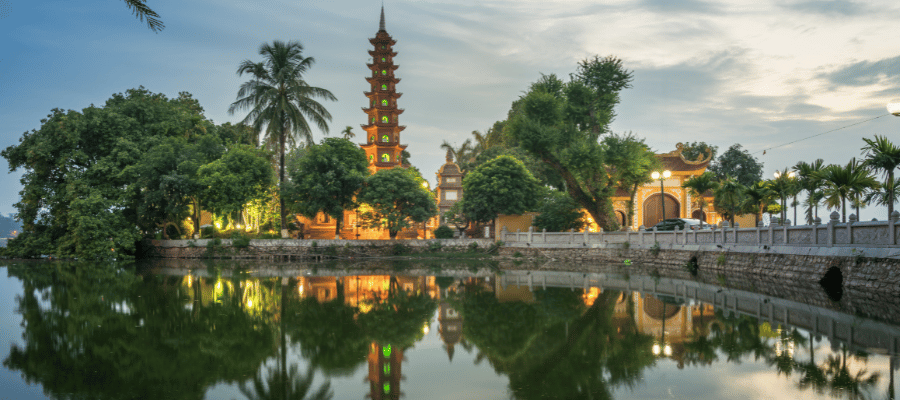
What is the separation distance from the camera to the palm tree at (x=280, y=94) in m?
34.2

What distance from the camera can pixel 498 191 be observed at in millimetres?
34781

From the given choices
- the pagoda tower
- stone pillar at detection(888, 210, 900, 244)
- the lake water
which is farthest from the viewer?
the pagoda tower

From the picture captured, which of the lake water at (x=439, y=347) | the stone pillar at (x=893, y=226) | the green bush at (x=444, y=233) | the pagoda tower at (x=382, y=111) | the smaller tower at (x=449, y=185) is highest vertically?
the pagoda tower at (x=382, y=111)

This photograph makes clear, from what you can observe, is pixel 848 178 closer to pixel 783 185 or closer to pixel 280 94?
pixel 783 185

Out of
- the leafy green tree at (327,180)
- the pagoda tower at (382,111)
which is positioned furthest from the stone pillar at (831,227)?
the pagoda tower at (382,111)

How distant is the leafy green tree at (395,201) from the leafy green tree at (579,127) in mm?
6713

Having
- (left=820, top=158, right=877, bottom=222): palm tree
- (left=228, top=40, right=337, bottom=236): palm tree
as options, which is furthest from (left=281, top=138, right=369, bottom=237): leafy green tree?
(left=820, top=158, right=877, bottom=222): palm tree

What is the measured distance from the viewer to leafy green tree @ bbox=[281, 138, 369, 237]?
1341 inches

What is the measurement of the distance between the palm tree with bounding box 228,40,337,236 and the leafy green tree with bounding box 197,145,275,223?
1447 millimetres

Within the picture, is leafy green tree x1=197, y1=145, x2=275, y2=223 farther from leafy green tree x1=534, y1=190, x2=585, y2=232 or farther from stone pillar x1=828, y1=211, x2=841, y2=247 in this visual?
stone pillar x1=828, y1=211, x2=841, y2=247

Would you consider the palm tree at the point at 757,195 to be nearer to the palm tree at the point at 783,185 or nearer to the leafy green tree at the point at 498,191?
the palm tree at the point at 783,185

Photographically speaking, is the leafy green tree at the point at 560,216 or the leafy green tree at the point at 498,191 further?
the leafy green tree at the point at 560,216

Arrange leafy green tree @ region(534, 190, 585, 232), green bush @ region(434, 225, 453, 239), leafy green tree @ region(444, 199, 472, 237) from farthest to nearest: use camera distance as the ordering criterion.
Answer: green bush @ region(434, 225, 453, 239) < leafy green tree @ region(444, 199, 472, 237) < leafy green tree @ region(534, 190, 585, 232)

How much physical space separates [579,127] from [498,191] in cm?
676
